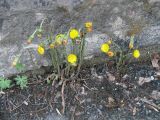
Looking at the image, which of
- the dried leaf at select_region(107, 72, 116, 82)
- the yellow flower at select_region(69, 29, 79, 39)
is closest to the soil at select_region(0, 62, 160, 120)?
the dried leaf at select_region(107, 72, 116, 82)

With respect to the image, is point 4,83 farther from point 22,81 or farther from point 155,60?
point 155,60

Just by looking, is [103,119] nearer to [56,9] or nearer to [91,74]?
[91,74]

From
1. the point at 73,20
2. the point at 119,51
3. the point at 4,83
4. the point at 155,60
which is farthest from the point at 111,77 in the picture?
the point at 4,83

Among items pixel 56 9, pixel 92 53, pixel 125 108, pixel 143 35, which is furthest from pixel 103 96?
pixel 56 9

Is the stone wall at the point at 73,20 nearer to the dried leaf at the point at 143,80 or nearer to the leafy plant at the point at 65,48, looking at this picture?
the leafy plant at the point at 65,48

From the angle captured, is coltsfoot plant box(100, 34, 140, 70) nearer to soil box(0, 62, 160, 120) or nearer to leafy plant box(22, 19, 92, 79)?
soil box(0, 62, 160, 120)

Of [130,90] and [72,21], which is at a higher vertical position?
[72,21]

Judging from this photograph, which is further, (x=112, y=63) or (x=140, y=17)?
(x=112, y=63)
